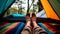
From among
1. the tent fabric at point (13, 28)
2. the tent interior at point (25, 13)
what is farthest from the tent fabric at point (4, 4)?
the tent fabric at point (13, 28)

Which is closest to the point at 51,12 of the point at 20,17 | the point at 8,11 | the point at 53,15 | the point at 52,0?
the point at 53,15

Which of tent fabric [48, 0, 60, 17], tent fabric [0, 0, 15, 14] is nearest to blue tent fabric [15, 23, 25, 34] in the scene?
tent fabric [0, 0, 15, 14]

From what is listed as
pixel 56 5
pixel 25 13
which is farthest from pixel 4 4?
pixel 56 5

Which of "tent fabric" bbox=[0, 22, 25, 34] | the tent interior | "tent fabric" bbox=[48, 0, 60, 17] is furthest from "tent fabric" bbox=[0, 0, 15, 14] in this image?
"tent fabric" bbox=[48, 0, 60, 17]

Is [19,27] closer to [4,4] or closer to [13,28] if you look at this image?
[13,28]

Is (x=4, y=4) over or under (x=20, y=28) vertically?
over

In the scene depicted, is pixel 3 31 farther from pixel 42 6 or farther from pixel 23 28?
pixel 42 6

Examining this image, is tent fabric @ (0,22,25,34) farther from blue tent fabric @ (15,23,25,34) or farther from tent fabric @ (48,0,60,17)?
tent fabric @ (48,0,60,17)

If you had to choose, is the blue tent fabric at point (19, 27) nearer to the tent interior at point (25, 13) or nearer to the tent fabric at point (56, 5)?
the tent interior at point (25, 13)

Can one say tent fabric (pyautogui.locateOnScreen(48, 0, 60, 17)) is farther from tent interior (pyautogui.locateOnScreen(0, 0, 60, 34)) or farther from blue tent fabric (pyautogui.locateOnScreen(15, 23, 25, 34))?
blue tent fabric (pyautogui.locateOnScreen(15, 23, 25, 34))

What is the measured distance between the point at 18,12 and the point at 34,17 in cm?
18

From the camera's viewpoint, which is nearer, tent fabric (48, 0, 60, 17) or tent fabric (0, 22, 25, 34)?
tent fabric (0, 22, 25, 34)

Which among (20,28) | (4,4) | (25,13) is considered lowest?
(20,28)

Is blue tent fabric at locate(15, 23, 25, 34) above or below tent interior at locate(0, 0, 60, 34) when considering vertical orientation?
below
